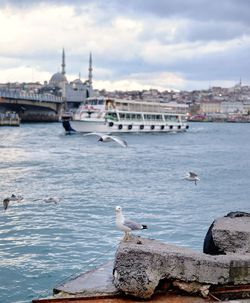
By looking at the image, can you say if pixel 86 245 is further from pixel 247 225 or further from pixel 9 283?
pixel 247 225

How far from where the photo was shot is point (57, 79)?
461 feet

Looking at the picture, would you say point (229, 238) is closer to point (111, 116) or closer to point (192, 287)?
point (192, 287)

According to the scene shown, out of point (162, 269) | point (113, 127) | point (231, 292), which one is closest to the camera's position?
point (162, 269)

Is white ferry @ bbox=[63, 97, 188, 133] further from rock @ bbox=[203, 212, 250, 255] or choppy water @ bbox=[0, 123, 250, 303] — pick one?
rock @ bbox=[203, 212, 250, 255]

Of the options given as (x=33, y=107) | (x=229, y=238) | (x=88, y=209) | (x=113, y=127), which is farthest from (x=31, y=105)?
(x=229, y=238)

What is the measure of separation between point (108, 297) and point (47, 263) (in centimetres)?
361

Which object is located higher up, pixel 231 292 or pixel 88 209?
pixel 231 292

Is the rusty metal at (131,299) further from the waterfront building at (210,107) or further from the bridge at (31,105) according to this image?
the waterfront building at (210,107)

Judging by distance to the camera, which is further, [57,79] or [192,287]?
[57,79]

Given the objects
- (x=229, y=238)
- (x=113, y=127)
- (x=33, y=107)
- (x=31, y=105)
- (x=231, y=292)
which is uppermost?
(x=31, y=105)

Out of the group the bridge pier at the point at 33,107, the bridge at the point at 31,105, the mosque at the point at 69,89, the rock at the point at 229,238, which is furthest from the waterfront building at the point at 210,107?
the rock at the point at 229,238

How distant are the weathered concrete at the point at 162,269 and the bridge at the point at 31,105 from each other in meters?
86.5

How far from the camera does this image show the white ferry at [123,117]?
177ft

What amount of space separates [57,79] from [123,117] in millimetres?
84574
